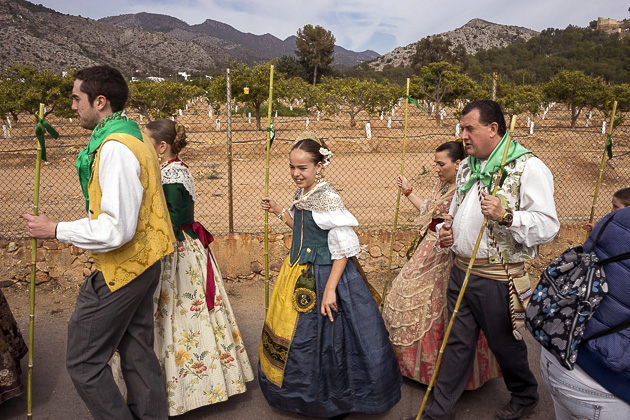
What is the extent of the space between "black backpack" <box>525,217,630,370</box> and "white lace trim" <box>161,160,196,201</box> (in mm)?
2050

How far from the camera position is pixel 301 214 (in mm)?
2834

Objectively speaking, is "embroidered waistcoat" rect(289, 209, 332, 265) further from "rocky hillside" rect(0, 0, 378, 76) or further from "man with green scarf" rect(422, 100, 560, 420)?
"rocky hillside" rect(0, 0, 378, 76)

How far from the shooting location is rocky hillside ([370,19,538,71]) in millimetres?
119188

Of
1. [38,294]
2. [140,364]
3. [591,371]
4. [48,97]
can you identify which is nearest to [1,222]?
[38,294]

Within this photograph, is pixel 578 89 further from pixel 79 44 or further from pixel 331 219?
pixel 79 44

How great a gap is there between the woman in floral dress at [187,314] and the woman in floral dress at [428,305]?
3.66ft

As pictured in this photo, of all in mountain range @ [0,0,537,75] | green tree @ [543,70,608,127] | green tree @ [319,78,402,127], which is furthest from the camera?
mountain range @ [0,0,537,75]

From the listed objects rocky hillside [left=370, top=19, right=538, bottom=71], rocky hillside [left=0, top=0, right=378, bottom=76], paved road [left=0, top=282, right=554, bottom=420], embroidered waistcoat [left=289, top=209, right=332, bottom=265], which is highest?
rocky hillside [left=370, top=19, right=538, bottom=71]

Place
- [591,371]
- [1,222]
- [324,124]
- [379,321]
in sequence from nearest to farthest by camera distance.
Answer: [591,371] < [379,321] < [1,222] < [324,124]

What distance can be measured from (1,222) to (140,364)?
6333mm

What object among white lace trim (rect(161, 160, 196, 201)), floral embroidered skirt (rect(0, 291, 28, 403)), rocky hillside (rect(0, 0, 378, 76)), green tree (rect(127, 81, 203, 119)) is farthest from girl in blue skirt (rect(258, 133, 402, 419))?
rocky hillside (rect(0, 0, 378, 76))

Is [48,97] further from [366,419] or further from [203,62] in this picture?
[203,62]

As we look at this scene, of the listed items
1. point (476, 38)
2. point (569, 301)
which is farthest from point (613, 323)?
point (476, 38)

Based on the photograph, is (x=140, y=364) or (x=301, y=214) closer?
(x=140, y=364)
